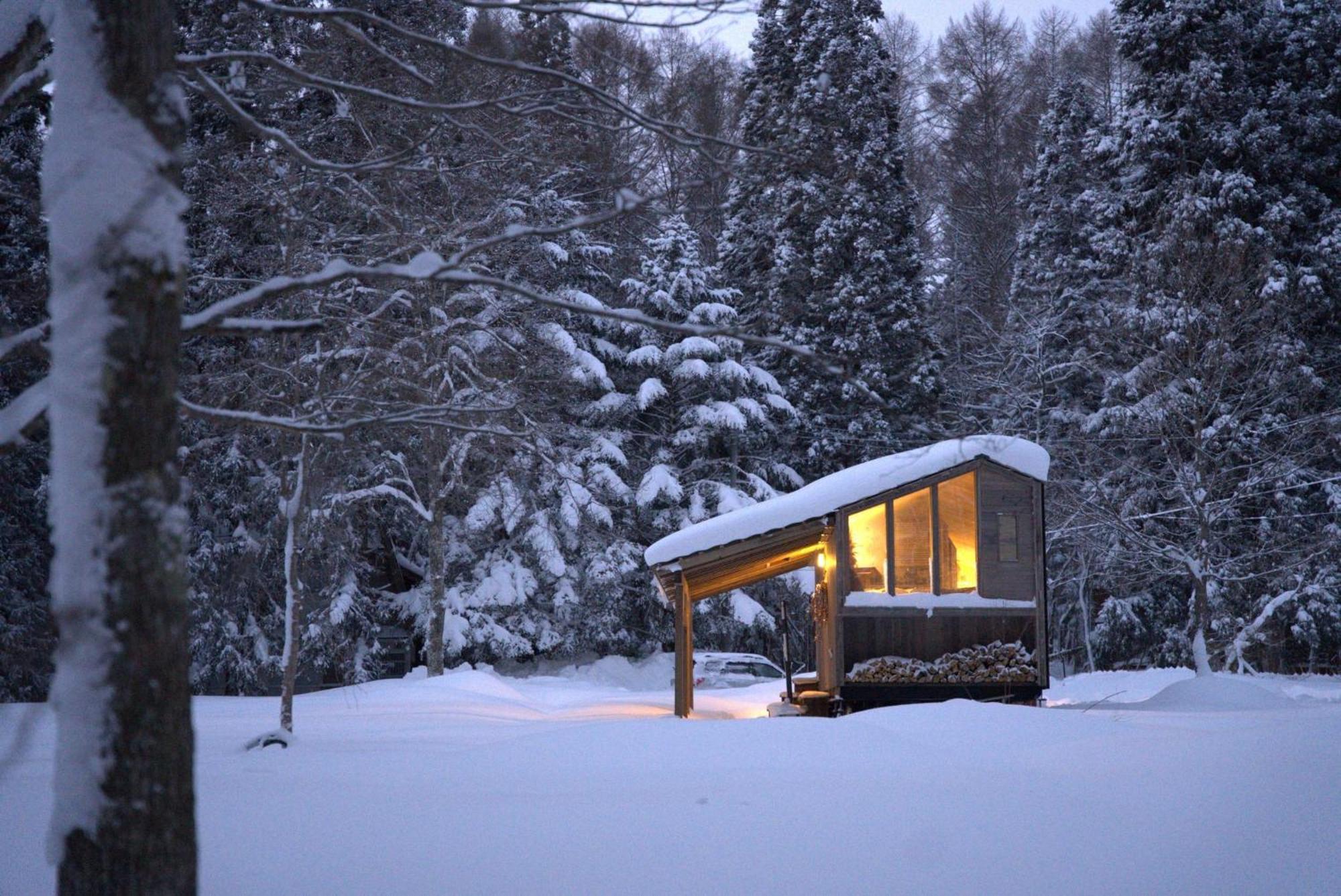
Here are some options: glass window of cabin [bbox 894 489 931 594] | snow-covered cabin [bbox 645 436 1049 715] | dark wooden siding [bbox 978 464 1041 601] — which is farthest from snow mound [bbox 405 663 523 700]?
dark wooden siding [bbox 978 464 1041 601]

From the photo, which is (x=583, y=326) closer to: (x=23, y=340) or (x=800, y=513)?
(x=800, y=513)

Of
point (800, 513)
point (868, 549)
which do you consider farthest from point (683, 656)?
point (868, 549)

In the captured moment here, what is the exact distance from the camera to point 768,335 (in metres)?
11.6

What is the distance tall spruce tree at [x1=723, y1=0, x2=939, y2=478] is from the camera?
92.7 ft

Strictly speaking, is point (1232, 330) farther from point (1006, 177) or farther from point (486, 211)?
point (1006, 177)

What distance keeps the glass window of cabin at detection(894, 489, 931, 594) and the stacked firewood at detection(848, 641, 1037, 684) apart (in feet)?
3.02

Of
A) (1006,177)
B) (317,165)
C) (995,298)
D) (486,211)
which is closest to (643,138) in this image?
(317,165)

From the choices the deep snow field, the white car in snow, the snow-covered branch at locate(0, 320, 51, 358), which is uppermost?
the snow-covered branch at locate(0, 320, 51, 358)

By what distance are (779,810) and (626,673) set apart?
71.0 feet

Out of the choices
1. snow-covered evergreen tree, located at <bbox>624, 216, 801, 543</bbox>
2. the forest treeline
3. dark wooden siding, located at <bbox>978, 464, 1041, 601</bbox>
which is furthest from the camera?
snow-covered evergreen tree, located at <bbox>624, 216, 801, 543</bbox>

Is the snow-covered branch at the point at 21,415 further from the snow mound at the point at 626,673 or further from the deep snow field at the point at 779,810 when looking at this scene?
the snow mound at the point at 626,673

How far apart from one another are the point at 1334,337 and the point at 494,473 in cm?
1746

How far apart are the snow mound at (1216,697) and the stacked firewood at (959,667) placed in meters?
1.47

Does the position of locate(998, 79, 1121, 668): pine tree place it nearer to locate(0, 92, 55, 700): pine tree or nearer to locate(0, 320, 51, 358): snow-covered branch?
locate(0, 92, 55, 700): pine tree
